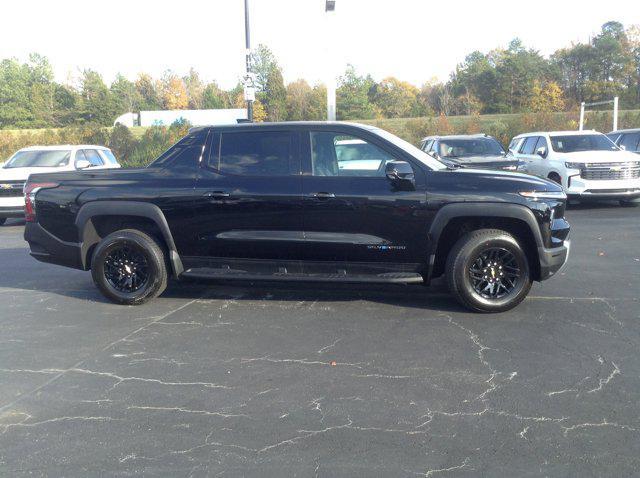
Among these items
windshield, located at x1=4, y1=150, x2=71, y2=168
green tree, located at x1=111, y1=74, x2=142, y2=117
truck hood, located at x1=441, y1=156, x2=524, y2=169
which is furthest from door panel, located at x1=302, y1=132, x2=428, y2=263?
green tree, located at x1=111, y1=74, x2=142, y2=117

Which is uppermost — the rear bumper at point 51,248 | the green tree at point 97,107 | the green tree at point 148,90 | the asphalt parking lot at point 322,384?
the green tree at point 148,90

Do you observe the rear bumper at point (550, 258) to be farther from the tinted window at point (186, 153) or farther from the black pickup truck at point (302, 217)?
the tinted window at point (186, 153)

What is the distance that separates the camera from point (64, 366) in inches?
194

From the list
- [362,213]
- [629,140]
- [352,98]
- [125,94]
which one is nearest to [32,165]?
[362,213]

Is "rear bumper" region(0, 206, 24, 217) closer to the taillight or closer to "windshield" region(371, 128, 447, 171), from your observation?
the taillight

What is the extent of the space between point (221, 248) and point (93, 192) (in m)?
1.53

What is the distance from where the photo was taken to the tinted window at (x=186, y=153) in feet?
21.4

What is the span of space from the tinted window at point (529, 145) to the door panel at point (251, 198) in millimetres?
11745

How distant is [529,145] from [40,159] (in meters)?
12.8

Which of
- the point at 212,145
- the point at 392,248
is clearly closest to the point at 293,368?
the point at 392,248

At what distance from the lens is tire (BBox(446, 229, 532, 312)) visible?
5926 mm

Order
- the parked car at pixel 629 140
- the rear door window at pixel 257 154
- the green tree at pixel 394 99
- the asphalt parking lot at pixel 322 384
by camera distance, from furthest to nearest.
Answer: the green tree at pixel 394 99 → the parked car at pixel 629 140 → the rear door window at pixel 257 154 → the asphalt parking lot at pixel 322 384

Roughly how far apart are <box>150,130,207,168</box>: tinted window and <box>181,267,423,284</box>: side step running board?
3.76 ft

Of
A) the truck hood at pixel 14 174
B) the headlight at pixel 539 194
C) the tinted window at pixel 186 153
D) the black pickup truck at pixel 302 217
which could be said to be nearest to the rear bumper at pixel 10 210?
the truck hood at pixel 14 174
